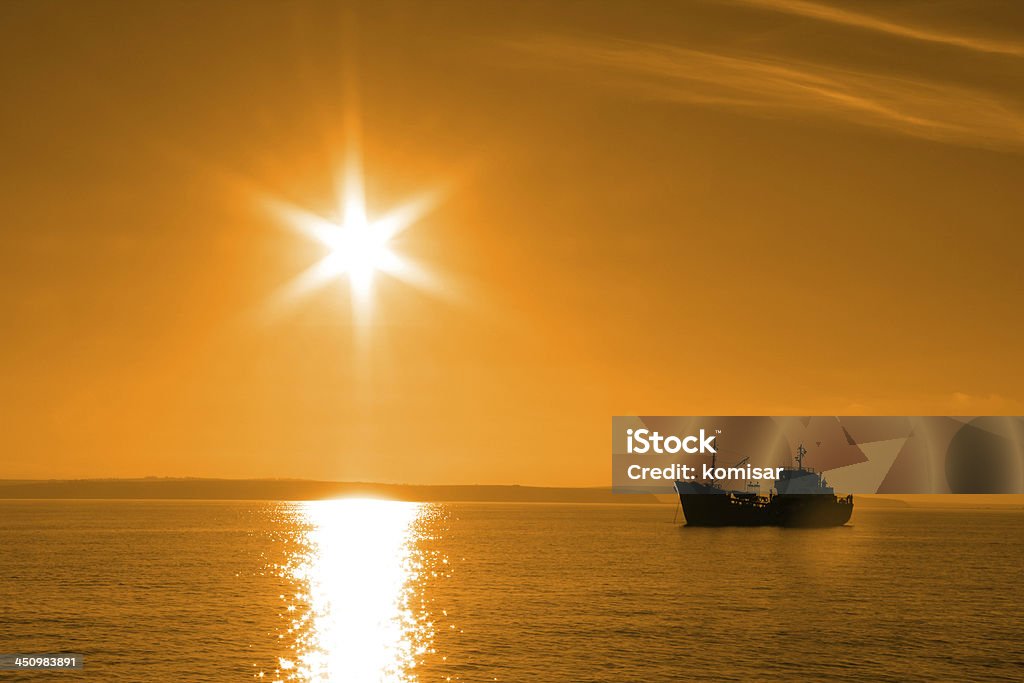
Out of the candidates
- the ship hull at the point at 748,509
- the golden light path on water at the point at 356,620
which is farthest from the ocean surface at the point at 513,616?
the ship hull at the point at 748,509

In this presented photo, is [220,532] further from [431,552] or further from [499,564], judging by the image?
[499,564]

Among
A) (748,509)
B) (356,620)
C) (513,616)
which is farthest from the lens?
(748,509)

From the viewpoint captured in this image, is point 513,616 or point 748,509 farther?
point 748,509

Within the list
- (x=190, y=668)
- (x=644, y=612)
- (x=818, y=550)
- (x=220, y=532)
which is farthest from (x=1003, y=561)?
(x=220, y=532)

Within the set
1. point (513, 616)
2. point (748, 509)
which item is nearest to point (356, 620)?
point (513, 616)

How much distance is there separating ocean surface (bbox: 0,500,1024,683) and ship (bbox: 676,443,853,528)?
6207 cm

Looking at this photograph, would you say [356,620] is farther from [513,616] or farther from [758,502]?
[758,502]

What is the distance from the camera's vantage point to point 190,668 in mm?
45000

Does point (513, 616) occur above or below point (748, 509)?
below

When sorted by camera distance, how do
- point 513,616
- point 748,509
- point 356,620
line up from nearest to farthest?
point 356,620, point 513,616, point 748,509

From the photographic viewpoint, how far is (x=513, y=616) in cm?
6291

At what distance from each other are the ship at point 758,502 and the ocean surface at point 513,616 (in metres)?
62.1

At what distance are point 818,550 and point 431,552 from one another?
53110 mm

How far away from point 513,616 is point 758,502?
134492 mm
